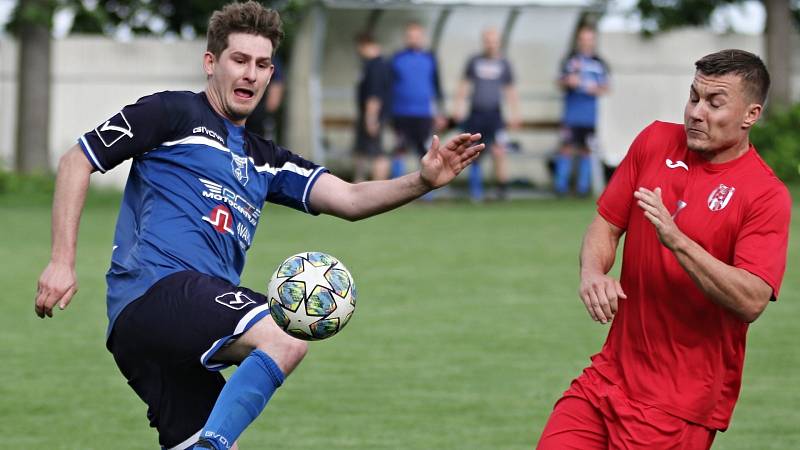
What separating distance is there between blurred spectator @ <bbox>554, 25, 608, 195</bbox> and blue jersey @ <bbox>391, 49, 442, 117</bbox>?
216 cm

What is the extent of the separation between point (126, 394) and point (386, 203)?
311cm

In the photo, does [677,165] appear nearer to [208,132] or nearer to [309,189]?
[309,189]

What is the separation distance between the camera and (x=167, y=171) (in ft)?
17.3

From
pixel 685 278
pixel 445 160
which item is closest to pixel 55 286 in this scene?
pixel 445 160

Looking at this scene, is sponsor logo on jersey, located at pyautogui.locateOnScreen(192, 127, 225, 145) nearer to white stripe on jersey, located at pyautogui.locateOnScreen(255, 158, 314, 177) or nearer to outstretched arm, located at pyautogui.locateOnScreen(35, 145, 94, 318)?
white stripe on jersey, located at pyautogui.locateOnScreen(255, 158, 314, 177)

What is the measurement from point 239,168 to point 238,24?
21.8 inches

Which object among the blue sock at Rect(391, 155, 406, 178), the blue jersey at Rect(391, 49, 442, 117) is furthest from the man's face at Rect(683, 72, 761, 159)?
the blue sock at Rect(391, 155, 406, 178)

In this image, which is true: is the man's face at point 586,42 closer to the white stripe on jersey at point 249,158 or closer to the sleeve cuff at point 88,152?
the white stripe on jersey at point 249,158

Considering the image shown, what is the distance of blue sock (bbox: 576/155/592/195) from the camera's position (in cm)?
1959

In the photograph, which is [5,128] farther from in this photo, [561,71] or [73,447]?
[73,447]

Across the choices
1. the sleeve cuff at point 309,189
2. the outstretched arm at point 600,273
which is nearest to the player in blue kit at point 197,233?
the sleeve cuff at point 309,189

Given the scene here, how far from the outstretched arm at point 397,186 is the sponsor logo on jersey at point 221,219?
0.52 m

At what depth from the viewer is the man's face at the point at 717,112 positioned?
15.6 ft

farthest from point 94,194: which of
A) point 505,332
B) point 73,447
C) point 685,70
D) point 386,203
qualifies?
point 386,203
